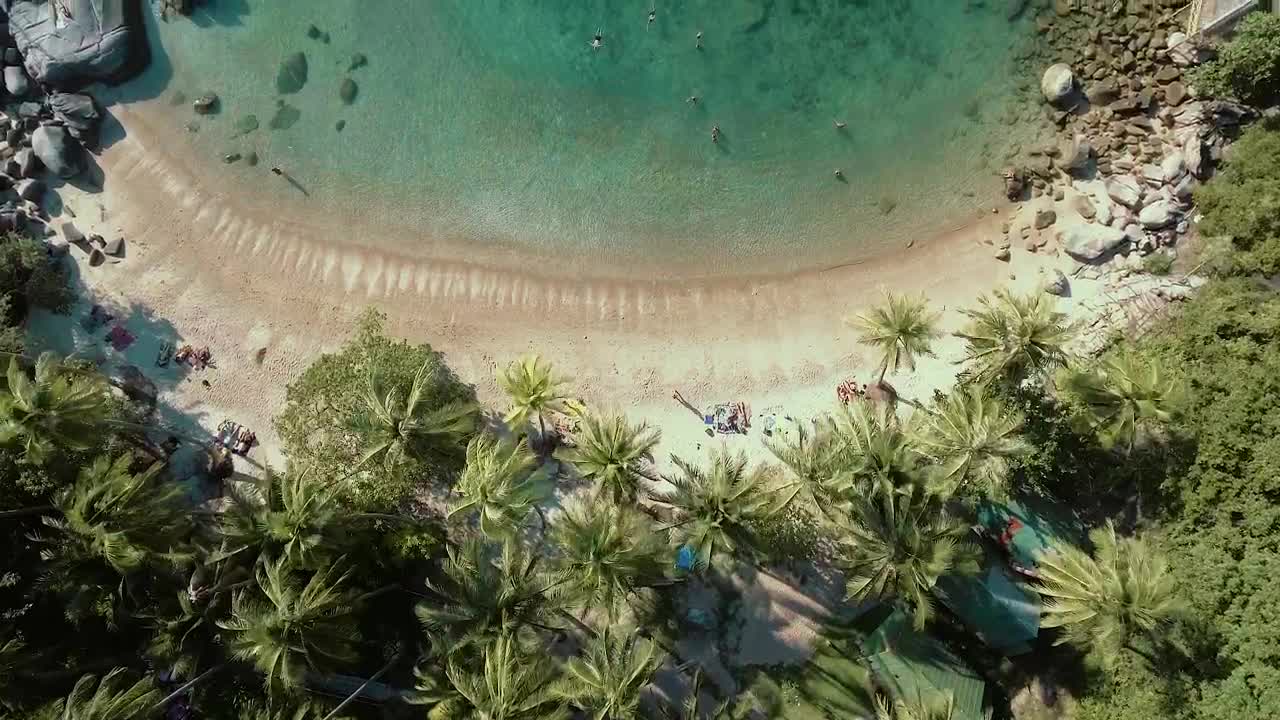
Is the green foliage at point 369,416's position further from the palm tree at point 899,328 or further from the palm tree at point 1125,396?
the palm tree at point 1125,396

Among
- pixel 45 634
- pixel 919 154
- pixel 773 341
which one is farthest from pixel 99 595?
pixel 919 154

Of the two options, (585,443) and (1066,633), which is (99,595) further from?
(1066,633)

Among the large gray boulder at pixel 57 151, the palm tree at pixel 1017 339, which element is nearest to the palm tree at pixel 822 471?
the palm tree at pixel 1017 339

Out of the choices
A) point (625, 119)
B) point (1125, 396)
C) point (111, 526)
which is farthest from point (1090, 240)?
point (111, 526)

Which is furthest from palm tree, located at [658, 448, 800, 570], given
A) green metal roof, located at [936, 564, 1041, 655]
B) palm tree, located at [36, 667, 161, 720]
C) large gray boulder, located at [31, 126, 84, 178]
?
large gray boulder, located at [31, 126, 84, 178]

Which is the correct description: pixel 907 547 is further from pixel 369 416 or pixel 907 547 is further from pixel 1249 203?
pixel 1249 203

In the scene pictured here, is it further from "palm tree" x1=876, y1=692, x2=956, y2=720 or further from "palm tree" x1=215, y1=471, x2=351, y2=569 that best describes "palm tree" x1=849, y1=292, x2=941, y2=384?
"palm tree" x1=215, y1=471, x2=351, y2=569
